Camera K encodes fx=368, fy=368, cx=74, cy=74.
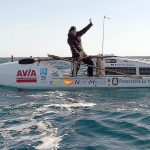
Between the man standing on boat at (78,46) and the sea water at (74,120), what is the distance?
2536 millimetres

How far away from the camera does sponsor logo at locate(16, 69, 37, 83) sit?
70.7ft

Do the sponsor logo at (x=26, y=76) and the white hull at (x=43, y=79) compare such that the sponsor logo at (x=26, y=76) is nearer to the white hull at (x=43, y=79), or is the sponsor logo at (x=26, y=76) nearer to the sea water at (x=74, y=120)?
the white hull at (x=43, y=79)

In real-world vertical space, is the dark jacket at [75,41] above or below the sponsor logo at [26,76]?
above

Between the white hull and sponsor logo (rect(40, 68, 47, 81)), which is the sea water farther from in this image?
sponsor logo (rect(40, 68, 47, 81))

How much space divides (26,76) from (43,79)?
1.01m

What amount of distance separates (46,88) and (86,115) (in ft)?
26.8

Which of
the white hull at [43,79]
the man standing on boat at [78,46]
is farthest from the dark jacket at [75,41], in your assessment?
the white hull at [43,79]

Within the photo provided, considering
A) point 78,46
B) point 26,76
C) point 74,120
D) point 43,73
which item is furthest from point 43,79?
point 74,120

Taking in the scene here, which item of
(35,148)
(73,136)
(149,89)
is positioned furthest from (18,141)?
(149,89)

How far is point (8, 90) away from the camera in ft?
70.0

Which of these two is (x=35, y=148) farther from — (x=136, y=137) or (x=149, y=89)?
(x=149, y=89)

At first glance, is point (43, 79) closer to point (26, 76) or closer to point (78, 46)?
point (26, 76)

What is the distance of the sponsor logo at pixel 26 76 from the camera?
2155 centimetres

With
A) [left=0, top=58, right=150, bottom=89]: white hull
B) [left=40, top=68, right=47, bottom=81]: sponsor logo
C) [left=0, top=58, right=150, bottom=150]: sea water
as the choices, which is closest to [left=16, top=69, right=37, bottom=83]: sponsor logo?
[left=0, top=58, right=150, bottom=89]: white hull
